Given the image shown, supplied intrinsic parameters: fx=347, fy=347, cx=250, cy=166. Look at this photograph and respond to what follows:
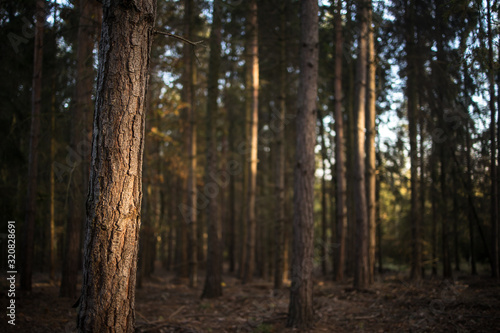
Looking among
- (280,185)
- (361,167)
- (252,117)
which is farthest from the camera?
(252,117)

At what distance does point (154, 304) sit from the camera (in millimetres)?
10320

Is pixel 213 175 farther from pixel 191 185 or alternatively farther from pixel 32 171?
pixel 32 171

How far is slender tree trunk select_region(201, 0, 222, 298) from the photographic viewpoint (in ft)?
35.9

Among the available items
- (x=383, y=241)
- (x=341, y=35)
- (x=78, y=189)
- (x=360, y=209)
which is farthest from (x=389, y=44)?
(x=383, y=241)

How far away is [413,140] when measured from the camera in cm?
1286

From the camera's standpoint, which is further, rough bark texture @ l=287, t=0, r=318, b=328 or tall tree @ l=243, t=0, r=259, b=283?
Answer: tall tree @ l=243, t=0, r=259, b=283

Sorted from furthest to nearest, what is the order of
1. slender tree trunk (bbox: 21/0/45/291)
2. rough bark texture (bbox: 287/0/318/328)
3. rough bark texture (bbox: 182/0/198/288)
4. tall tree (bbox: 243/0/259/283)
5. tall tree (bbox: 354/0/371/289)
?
rough bark texture (bbox: 182/0/198/288)
tall tree (bbox: 243/0/259/283)
tall tree (bbox: 354/0/371/289)
slender tree trunk (bbox: 21/0/45/291)
rough bark texture (bbox: 287/0/318/328)

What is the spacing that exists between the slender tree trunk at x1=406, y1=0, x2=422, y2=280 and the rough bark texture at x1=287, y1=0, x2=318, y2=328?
6186 millimetres

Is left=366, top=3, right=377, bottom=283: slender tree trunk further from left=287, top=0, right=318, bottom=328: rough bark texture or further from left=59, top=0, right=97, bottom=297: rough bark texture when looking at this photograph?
left=59, top=0, right=97, bottom=297: rough bark texture

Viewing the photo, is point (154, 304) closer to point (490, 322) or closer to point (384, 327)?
point (384, 327)

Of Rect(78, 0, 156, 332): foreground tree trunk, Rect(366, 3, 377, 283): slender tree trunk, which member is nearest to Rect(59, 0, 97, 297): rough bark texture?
Rect(78, 0, 156, 332): foreground tree trunk

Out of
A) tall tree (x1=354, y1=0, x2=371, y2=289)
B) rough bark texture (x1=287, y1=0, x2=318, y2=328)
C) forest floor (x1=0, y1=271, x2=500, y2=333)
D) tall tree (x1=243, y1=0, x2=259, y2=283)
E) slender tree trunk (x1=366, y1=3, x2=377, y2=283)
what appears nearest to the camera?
forest floor (x1=0, y1=271, x2=500, y2=333)

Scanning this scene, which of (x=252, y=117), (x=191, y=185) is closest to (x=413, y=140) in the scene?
(x=252, y=117)

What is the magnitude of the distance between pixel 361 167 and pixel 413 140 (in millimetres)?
3413
